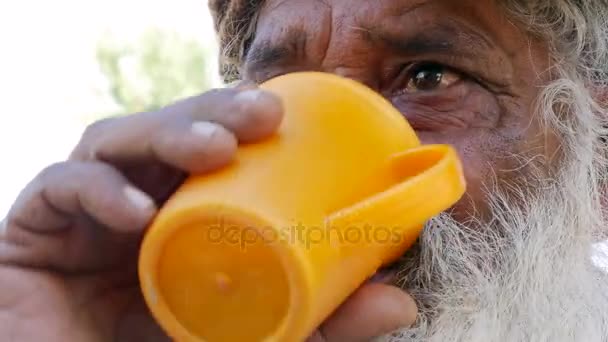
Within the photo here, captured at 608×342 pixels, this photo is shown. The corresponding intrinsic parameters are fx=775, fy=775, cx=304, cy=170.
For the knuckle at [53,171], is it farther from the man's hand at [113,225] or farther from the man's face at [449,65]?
the man's face at [449,65]

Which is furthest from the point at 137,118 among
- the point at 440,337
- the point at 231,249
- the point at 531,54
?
the point at 531,54

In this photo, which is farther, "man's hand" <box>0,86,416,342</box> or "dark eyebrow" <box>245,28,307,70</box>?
"dark eyebrow" <box>245,28,307,70</box>

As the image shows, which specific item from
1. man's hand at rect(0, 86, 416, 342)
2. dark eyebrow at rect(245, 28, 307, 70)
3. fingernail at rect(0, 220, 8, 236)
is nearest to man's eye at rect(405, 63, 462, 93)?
dark eyebrow at rect(245, 28, 307, 70)

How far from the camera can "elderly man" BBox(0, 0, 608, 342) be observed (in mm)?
820

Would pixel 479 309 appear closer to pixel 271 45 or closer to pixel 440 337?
pixel 440 337

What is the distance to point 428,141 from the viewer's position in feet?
3.96

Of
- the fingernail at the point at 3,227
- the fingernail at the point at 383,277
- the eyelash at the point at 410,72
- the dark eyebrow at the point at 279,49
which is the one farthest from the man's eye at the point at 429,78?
the fingernail at the point at 3,227

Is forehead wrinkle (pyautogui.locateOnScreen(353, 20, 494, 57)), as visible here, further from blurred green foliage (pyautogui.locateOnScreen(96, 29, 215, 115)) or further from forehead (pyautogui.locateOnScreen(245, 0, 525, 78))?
blurred green foliage (pyautogui.locateOnScreen(96, 29, 215, 115))

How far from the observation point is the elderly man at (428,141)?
2.69ft

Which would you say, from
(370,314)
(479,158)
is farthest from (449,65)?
(370,314)

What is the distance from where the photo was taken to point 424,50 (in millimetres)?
1229

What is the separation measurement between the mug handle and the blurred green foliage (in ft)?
28.3

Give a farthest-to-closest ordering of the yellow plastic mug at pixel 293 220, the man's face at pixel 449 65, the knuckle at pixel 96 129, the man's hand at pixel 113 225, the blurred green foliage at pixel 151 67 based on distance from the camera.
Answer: the blurred green foliage at pixel 151 67 < the man's face at pixel 449 65 < the knuckle at pixel 96 129 < the man's hand at pixel 113 225 < the yellow plastic mug at pixel 293 220

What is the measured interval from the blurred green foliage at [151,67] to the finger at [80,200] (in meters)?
8.44
